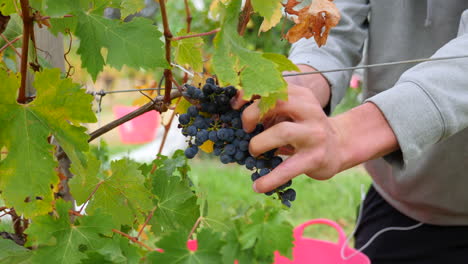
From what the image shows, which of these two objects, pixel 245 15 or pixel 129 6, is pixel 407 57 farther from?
pixel 129 6

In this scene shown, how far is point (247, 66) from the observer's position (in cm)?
67

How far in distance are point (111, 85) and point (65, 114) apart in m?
8.00

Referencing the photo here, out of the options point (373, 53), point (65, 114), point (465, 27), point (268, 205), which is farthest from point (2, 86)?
point (373, 53)

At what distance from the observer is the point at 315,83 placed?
1.20m

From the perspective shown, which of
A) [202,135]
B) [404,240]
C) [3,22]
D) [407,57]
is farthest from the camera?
[404,240]

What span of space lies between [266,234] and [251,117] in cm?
26

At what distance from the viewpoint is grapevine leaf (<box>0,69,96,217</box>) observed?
0.69 meters

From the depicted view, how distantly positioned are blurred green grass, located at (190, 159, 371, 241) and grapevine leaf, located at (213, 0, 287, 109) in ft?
7.42

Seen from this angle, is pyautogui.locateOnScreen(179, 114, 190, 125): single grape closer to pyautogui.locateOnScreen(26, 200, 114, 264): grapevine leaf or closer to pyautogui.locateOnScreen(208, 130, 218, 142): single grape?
pyautogui.locateOnScreen(208, 130, 218, 142): single grape

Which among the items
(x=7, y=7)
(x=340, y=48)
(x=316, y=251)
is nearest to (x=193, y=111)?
(x=7, y=7)

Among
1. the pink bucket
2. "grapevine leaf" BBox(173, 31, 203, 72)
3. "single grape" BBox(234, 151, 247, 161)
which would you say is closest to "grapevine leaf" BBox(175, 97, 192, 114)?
"grapevine leaf" BBox(173, 31, 203, 72)

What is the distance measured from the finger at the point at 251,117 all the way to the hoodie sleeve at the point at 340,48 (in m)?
0.51

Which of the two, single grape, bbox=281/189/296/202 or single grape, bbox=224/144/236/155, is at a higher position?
single grape, bbox=224/144/236/155

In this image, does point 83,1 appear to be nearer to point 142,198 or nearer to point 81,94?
point 81,94
